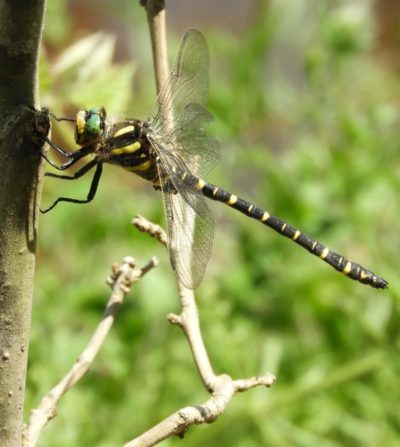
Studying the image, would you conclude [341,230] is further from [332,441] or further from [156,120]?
[156,120]

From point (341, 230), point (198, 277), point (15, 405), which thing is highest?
point (341, 230)

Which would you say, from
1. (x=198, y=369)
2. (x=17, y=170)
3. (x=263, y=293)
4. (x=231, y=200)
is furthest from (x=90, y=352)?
(x=263, y=293)

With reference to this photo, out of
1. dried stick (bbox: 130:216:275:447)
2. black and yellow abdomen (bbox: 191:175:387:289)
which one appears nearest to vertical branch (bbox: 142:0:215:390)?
dried stick (bbox: 130:216:275:447)

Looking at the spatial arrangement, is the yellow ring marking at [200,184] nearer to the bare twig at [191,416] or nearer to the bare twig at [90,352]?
the bare twig at [90,352]

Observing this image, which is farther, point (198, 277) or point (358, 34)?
point (358, 34)

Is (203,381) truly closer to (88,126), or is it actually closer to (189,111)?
(88,126)

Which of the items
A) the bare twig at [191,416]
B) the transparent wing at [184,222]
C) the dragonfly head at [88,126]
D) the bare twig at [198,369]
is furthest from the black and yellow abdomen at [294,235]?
the bare twig at [191,416]

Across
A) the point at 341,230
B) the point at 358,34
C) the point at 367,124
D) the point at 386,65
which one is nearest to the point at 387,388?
the point at 341,230
